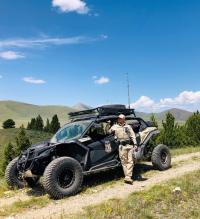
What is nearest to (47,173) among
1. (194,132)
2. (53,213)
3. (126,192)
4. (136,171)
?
(53,213)

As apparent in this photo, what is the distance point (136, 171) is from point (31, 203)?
16.0 feet

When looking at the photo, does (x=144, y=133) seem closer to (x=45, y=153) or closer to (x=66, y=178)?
(x=66, y=178)

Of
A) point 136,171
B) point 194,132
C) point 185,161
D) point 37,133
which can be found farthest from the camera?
point 37,133

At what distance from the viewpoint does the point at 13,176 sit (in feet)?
42.3

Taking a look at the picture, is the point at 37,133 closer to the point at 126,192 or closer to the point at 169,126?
the point at 169,126

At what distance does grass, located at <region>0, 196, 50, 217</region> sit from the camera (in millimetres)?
10258

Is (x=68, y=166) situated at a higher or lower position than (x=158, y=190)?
higher

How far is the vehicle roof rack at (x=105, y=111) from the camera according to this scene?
13.7 meters

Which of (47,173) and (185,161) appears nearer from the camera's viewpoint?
(47,173)

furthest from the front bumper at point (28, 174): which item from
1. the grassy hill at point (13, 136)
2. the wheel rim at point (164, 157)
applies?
the grassy hill at point (13, 136)

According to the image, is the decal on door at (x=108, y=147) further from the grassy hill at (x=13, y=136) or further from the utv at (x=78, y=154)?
the grassy hill at (x=13, y=136)

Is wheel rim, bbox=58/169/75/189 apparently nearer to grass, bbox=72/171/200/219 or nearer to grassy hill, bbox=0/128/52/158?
grass, bbox=72/171/200/219

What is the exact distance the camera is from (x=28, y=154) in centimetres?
1195

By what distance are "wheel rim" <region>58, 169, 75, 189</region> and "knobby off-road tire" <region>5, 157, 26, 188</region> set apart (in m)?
1.99
